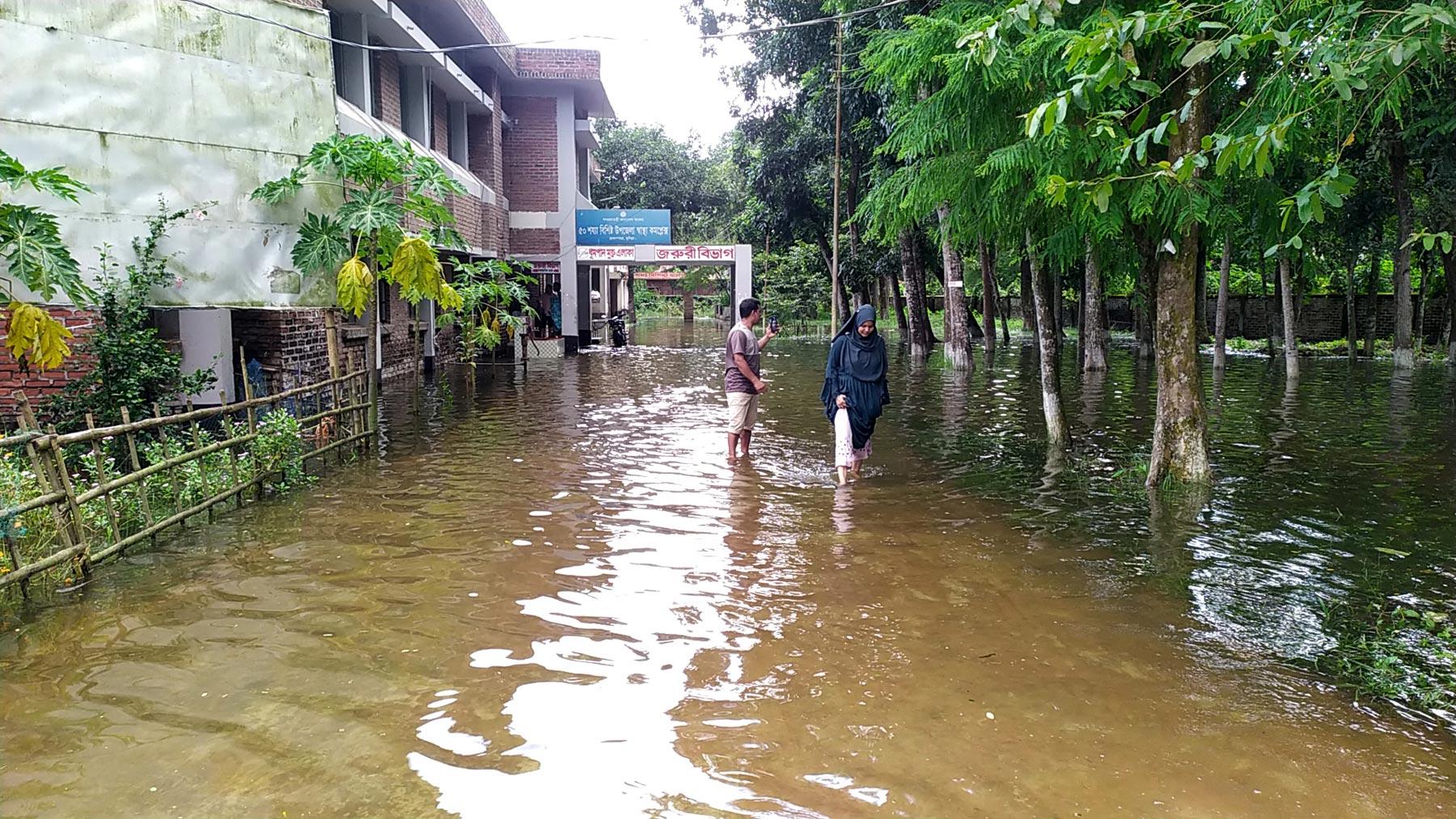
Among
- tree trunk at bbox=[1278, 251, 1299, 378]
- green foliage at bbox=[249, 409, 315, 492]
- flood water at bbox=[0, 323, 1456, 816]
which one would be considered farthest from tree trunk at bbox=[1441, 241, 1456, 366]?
green foliage at bbox=[249, 409, 315, 492]

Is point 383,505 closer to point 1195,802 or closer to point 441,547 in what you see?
point 441,547

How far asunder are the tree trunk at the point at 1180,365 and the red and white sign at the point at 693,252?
19.9 metres

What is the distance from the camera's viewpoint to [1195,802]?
3770mm

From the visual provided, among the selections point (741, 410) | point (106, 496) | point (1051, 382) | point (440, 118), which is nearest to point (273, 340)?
point (741, 410)

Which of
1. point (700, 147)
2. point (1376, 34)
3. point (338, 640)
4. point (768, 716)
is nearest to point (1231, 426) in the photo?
point (1376, 34)

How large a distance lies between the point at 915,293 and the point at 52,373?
19.2m

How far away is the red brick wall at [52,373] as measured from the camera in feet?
31.6

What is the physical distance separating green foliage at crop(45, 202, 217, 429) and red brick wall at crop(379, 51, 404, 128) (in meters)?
9.80

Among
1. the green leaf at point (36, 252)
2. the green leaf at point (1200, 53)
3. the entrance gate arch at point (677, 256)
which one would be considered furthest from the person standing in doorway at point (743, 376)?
the entrance gate arch at point (677, 256)

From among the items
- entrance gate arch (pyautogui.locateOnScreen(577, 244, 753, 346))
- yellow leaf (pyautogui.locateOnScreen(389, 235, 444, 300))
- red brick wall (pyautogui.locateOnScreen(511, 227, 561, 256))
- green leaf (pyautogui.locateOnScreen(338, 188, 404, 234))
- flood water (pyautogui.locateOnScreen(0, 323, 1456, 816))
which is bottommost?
flood water (pyautogui.locateOnScreen(0, 323, 1456, 816))

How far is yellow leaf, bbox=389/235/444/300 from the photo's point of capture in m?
11.0

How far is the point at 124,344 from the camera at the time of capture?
892cm

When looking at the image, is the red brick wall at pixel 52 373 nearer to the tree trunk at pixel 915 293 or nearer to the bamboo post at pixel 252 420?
the bamboo post at pixel 252 420

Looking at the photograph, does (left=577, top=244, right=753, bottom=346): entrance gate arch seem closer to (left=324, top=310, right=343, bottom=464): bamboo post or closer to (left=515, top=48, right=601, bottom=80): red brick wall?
(left=515, top=48, right=601, bottom=80): red brick wall
